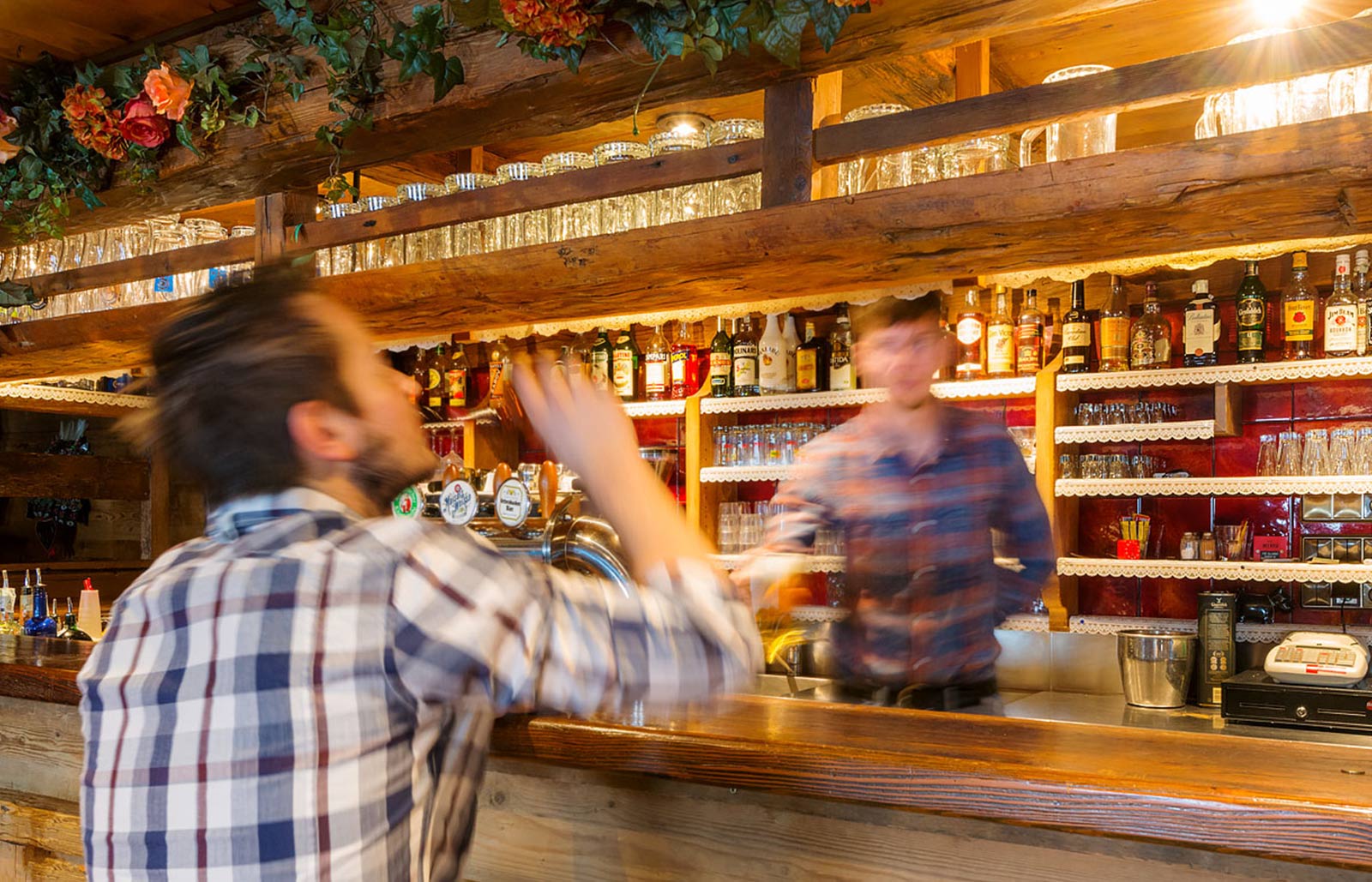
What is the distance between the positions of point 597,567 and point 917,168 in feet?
3.83

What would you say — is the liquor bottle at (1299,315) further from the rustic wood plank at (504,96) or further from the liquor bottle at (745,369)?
the liquor bottle at (745,369)

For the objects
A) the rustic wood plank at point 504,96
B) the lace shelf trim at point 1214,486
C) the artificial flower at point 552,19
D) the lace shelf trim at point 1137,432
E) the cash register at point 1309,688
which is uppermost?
the artificial flower at point 552,19

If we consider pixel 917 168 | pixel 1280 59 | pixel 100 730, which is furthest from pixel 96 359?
pixel 1280 59

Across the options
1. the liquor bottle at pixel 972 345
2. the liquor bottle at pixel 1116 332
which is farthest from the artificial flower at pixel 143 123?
the liquor bottle at pixel 1116 332

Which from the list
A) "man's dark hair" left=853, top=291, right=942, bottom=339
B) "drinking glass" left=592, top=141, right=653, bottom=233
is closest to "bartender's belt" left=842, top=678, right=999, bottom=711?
"man's dark hair" left=853, top=291, right=942, bottom=339

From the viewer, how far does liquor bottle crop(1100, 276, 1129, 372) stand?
13.4 ft

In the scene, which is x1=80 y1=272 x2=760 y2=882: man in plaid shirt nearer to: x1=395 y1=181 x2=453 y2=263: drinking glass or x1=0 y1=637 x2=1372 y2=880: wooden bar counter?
x1=0 y1=637 x2=1372 y2=880: wooden bar counter

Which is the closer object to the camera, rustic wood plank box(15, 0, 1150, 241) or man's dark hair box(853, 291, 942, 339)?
rustic wood plank box(15, 0, 1150, 241)

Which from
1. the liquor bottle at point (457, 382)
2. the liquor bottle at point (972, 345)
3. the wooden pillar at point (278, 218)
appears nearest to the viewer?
the wooden pillar at point (278, 218)

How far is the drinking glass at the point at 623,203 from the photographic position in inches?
104

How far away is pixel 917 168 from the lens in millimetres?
2480

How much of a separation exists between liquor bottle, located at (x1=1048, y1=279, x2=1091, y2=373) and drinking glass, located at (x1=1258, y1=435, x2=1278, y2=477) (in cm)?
67

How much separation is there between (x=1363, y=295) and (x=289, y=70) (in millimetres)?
3428

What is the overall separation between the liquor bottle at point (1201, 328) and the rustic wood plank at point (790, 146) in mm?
2271
